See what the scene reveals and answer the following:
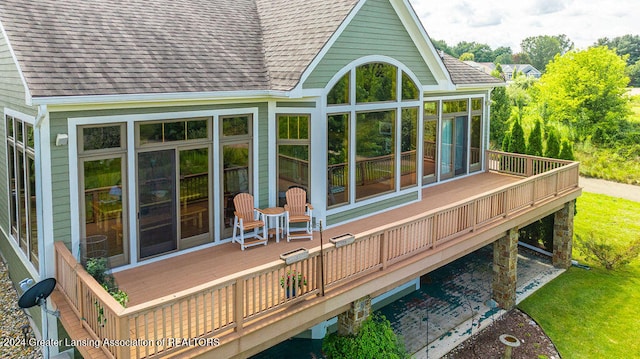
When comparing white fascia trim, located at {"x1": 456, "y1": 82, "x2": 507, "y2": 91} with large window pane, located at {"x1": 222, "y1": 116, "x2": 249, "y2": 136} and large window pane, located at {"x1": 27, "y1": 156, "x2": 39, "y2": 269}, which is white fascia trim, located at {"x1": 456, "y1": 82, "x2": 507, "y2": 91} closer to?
large window pane, located at {"x1": 222, "y1": 116, "x2": 249, "y2": 136}

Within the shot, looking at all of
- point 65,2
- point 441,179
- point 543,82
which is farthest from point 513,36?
point 65,2

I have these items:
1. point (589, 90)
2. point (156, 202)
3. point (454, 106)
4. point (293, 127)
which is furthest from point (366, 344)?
point (589, 90)

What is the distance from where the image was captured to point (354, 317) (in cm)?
794

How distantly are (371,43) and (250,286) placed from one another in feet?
19.1

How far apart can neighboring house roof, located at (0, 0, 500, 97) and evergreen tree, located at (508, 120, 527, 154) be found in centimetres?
918

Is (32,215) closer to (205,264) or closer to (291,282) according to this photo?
(205,264)

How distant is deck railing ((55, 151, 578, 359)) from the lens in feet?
18.0

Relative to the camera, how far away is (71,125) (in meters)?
7.20

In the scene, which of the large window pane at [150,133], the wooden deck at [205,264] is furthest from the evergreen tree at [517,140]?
the large window pane at [150,133]

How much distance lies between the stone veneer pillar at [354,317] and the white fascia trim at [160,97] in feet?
13.1

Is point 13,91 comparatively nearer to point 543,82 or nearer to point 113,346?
Result: point 113,346

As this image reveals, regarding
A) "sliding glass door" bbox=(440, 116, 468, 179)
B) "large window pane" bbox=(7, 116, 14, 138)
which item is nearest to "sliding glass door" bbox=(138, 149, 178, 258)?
"large window pane" bbox=(7, 116, 14, 138)

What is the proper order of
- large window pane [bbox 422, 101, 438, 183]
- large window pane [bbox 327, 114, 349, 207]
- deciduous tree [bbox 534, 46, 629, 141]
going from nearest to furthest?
1. large window pane [bbox 327, 114, 349, 207]
2. large window pane [bbox 422, 101, 438, 183]
3. deciduous tree [bbox 534, 46, 629, 141]

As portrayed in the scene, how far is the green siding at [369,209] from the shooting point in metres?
10.4
